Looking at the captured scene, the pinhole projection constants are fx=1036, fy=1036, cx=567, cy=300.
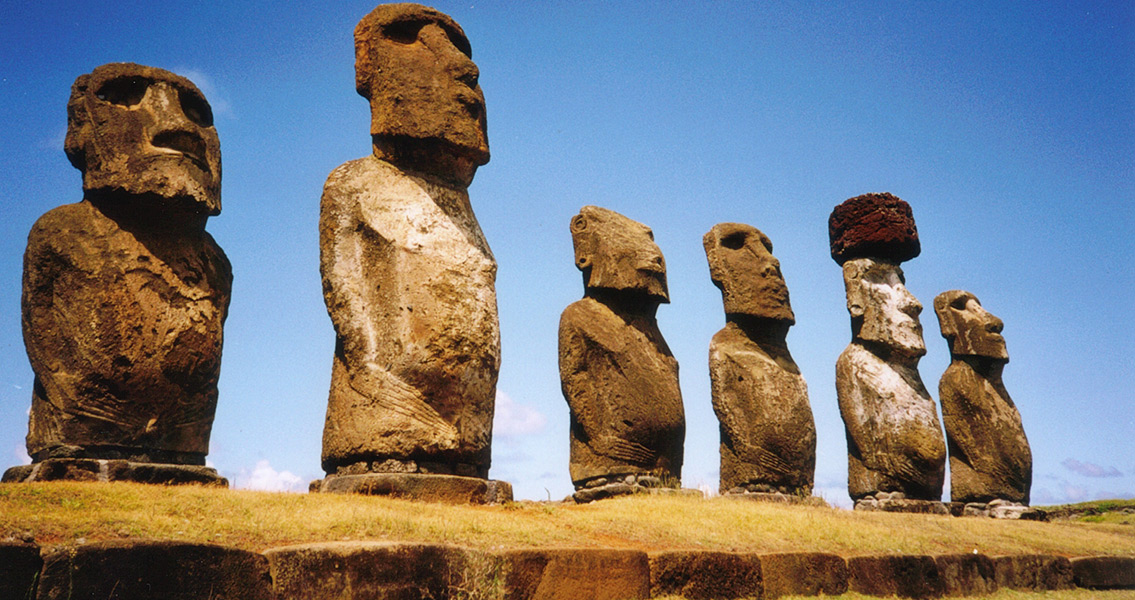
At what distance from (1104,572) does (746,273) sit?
518 cm

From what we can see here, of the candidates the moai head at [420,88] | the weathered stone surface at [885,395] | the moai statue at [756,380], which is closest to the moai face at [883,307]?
the weathered stone surface at [885,395]

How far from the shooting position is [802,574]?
7621mm

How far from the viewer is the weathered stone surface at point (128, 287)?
24.4ft

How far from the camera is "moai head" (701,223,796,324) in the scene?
13047mm

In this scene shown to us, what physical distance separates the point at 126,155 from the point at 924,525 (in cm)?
840

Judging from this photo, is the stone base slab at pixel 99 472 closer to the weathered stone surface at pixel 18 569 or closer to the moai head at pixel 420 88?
the weathered stone surface at pixel 18 569

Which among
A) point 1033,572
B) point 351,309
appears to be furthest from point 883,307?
point 351,309

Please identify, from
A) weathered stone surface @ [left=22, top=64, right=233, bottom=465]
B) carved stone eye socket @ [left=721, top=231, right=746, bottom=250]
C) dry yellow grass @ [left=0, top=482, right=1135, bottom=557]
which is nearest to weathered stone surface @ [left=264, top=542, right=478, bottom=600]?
dry yellow grass @ [left=0, top=482, right=1135, bottom=557]

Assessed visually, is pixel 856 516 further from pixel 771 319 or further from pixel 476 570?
pixel 476 570

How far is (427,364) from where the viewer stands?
8.12 meters

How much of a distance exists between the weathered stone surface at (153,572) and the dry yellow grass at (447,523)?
24 cm

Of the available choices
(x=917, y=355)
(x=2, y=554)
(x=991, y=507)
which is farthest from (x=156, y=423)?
(x=991, y=507)

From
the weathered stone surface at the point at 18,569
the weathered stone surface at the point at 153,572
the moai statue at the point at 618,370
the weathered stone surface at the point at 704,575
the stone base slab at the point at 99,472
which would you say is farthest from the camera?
the moai statue at the point at 618,370

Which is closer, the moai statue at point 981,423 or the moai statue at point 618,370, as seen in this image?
the moai statue at point 618,370
